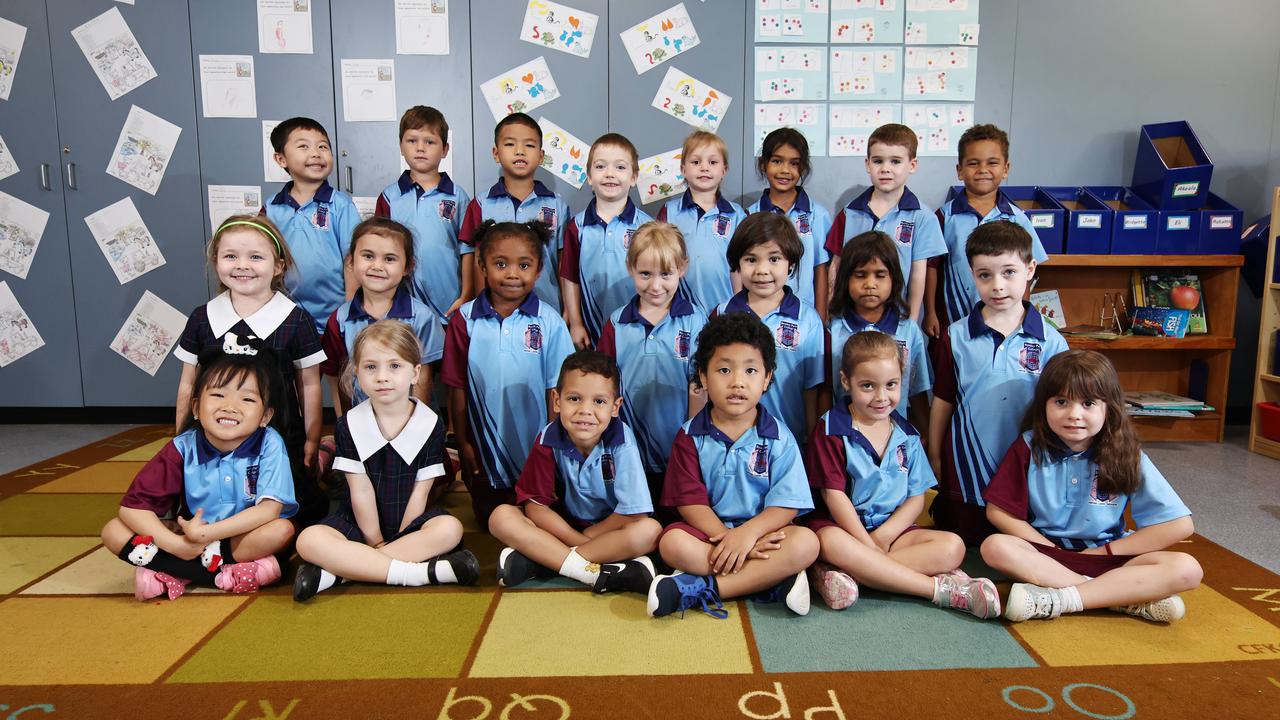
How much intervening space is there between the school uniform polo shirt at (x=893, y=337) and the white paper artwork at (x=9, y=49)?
4.01 meters

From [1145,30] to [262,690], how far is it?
436 cm

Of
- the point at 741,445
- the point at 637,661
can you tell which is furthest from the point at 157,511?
the point at 741,445

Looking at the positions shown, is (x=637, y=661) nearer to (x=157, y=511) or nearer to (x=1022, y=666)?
(x=1022, y=666)

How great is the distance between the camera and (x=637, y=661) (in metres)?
1.49

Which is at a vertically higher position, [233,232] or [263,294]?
[233,232]

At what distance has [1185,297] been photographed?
3469mm

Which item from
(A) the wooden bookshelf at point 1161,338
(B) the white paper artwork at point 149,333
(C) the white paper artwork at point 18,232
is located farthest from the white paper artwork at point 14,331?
(A) the wooden bookshelf at point 1161,338

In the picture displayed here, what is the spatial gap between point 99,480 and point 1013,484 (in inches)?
122

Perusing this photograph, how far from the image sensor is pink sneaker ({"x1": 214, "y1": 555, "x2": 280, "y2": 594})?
182cm

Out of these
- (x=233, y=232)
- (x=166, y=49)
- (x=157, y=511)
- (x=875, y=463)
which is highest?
(x=166, y=49)

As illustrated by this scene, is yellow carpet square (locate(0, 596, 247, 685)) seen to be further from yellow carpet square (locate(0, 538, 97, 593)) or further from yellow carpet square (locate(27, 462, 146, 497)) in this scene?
yellow carpet square (locate(27, 462, 146, 497))

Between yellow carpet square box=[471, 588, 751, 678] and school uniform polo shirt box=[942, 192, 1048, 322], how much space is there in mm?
1690

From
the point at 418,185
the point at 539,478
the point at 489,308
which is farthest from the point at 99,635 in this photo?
the point at 418,185

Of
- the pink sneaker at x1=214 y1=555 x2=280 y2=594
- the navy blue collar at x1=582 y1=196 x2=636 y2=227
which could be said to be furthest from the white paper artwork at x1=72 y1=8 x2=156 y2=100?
the pink sneaker at x1=214 y1=555 x2=280 y2=594
